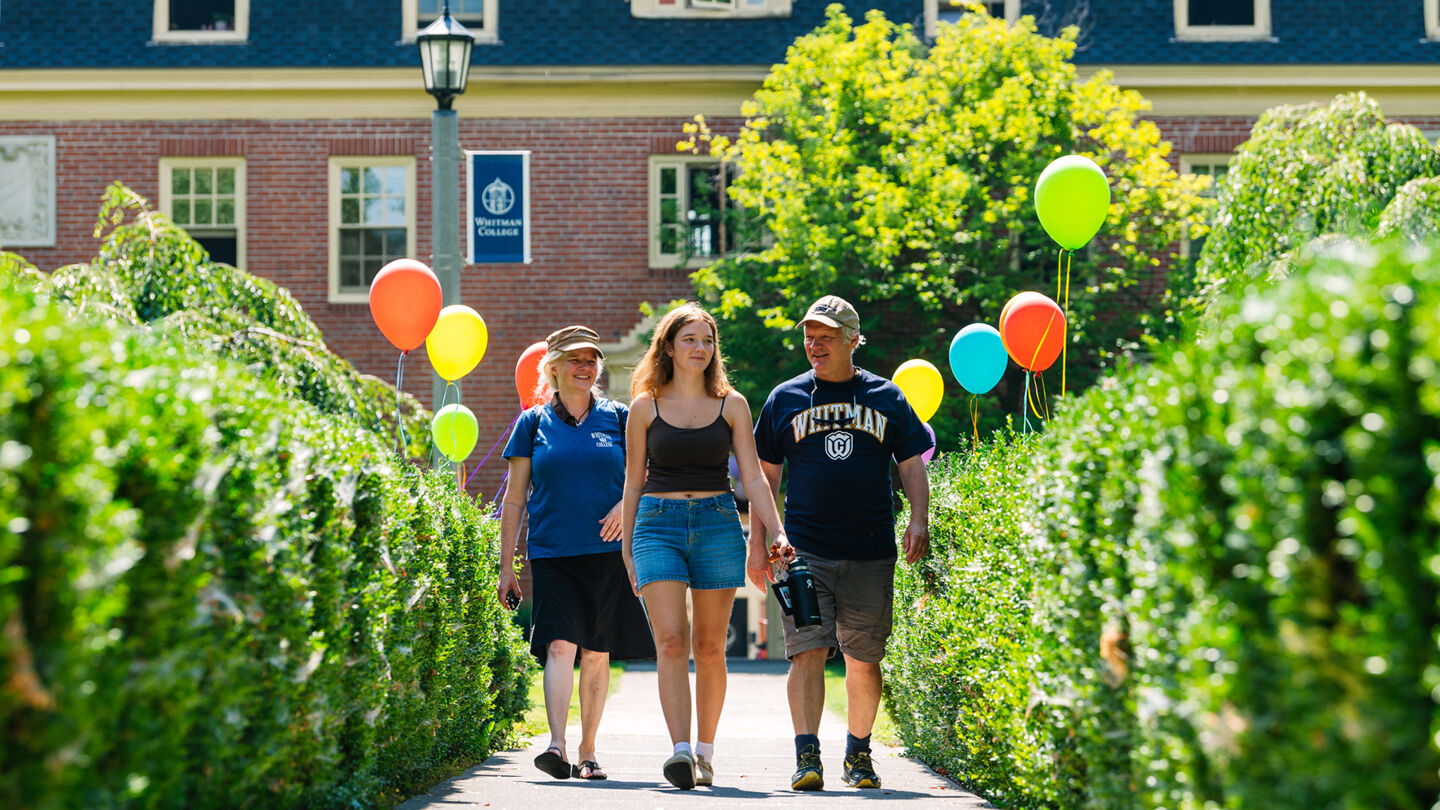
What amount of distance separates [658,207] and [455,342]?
368 inches

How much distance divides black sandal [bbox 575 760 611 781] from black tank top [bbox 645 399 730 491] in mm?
1302

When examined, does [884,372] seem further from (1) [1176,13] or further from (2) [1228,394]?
(2) [1228,394]

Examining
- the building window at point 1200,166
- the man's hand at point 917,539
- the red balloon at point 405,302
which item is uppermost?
the building window at point 1200,166

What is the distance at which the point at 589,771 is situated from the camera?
6320mm

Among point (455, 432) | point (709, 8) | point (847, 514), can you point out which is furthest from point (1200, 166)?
point (847, 514)

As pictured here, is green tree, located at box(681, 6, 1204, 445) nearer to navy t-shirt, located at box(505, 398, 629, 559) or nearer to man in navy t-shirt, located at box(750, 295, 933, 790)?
navy t-shirt, located at box(505, 398, 629, 559)

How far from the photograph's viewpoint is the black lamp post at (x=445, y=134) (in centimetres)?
976

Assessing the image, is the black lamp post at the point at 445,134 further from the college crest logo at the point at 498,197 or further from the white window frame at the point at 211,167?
the white window frame at the point at 211,167

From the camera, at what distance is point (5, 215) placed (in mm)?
18844

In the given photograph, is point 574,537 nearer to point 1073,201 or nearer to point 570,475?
point 570,475

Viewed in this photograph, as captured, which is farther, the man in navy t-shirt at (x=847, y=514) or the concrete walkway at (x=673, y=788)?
the man in navy t-shirt at (x=847, y=514)

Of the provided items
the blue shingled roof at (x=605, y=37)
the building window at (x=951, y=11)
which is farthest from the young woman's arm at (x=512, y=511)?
the building window at (x=951, y=11)

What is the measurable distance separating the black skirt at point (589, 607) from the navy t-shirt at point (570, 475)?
80 mm

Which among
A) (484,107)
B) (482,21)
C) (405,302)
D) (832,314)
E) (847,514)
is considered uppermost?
(482,21)
